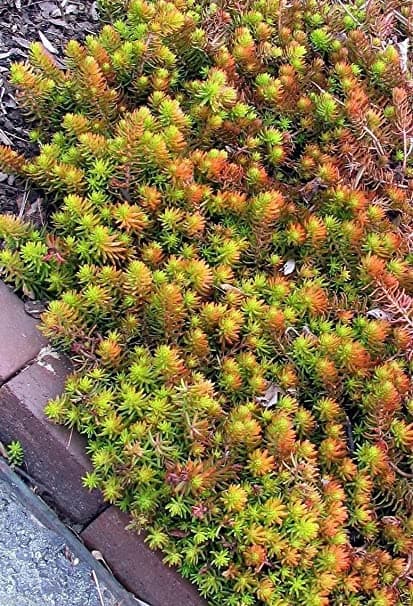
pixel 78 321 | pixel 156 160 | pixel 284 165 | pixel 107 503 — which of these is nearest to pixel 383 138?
pixel 284 165

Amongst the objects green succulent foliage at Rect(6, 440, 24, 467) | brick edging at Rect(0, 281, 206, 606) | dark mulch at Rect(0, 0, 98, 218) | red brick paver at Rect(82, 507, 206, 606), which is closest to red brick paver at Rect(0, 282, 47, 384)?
brick edging at Rect(0, 281, 206, 606)

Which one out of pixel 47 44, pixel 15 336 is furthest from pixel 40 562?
pixel 47 44

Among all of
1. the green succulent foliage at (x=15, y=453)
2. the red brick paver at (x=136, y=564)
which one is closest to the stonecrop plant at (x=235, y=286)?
the red brick paver at (x=136, y=564)

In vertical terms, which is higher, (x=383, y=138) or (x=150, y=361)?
(x=383, y=138)

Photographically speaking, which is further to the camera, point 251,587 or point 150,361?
point 150,361

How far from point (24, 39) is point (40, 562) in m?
2.00

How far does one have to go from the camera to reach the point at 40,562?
2395mm

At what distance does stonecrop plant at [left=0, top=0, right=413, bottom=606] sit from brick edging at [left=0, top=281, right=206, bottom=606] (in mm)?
63

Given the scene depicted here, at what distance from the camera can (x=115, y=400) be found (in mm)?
2209

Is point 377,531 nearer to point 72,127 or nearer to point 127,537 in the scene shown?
point 127,537

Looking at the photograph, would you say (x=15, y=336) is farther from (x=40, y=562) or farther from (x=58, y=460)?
(x=40, y=562)

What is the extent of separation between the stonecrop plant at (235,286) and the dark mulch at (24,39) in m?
0.11

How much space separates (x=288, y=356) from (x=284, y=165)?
802 mm

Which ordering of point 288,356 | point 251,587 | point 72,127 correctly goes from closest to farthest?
point 251,587, point 288,356, point 72,127
